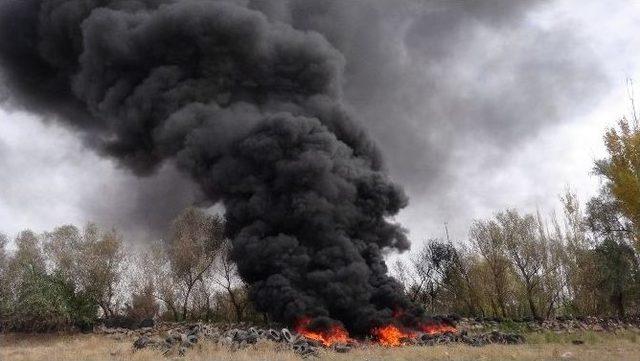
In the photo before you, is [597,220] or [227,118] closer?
[227,118]

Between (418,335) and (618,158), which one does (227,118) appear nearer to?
(418,335)

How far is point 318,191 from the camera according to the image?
25.2 meters

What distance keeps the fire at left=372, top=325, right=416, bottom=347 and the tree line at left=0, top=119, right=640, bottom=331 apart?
12662 mm

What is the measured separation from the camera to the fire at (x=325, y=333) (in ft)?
68.6

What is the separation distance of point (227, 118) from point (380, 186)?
8.93 m

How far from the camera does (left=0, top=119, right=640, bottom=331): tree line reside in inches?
1316

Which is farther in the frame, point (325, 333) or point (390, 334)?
point (390, 334)

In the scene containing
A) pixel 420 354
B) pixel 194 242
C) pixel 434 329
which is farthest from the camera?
pixel 194 242

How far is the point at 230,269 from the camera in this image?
3956 centimetres

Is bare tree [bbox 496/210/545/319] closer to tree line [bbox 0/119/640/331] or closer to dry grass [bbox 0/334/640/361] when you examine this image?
tree line [bbox 0/119/640/331]

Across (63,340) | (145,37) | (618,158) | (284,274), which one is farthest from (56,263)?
(618,158)

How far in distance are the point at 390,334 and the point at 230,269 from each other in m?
19.9

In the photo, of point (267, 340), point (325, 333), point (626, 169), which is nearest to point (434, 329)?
point (325, 333)

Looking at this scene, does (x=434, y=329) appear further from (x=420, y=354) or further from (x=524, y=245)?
(x=524, y=245)
